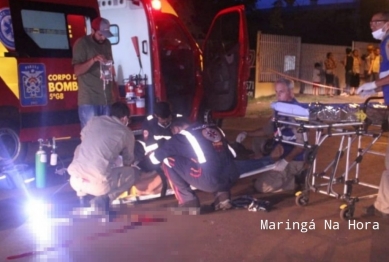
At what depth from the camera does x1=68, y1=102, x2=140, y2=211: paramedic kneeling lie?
503 cm

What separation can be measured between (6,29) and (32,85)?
75 cm

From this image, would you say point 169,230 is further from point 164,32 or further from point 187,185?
point 164,32

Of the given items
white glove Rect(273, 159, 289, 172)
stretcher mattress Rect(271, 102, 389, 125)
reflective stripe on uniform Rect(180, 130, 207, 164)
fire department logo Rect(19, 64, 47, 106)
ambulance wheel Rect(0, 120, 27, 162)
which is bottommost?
white glove Rect(273, 159, 289, 172)

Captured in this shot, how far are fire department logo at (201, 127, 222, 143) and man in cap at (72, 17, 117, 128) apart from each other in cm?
192

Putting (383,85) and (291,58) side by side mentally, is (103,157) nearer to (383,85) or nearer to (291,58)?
(383,85)

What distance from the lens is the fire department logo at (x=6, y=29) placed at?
654cm

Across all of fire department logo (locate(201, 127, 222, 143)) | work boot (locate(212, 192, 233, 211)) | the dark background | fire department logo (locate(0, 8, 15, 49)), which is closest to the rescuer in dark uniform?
fire department logo (locate(201, 127, 222, 143))

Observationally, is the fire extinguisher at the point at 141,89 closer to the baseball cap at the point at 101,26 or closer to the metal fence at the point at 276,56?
the baseball cap at the point at 101,26

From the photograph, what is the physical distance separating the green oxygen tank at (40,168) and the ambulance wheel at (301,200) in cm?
291

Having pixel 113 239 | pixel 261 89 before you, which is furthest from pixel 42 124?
pixel 261 89

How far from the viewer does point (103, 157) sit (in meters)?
5.04

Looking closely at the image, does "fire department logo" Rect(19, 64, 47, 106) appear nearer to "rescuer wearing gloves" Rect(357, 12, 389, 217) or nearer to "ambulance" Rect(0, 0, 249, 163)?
"ambulance" Rect(0, 0, 249, 163)

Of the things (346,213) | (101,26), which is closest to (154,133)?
(101,26)

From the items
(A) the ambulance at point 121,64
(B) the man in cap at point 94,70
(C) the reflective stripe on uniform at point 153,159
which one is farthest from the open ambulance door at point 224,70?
(C) the reflective stripe on uniform at point 153,159
